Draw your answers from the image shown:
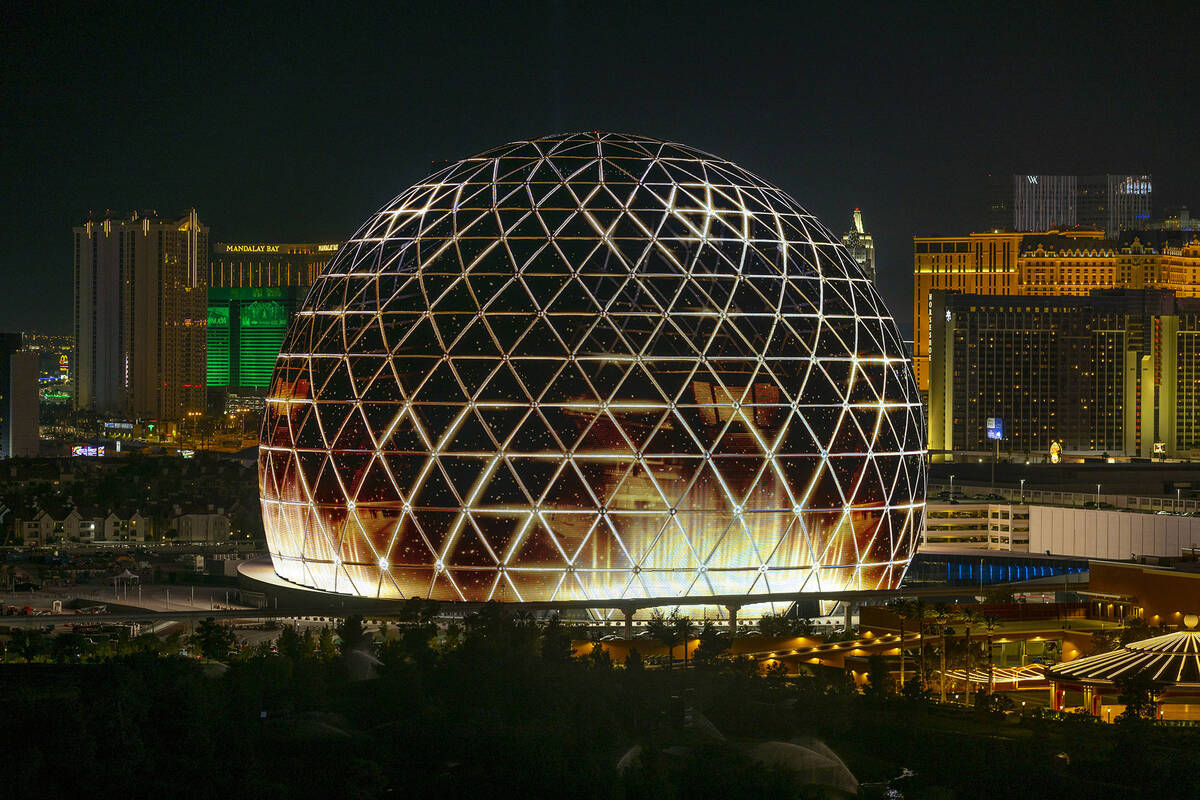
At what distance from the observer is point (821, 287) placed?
52750mm

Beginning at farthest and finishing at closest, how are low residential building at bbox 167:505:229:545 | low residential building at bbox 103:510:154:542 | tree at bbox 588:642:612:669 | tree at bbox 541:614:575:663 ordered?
low residential building at bbox 103:510:154:542, low residential building at bbox 167:505:229:545, tree at bbox 541:614:575:663, tree at bbox 588:642:612:669

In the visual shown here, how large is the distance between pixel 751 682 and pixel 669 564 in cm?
555

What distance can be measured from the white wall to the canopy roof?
20.7 metres

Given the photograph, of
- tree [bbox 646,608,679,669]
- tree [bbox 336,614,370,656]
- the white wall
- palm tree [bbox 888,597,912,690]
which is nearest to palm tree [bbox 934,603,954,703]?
palm tree [bbox 888,597,912,690]

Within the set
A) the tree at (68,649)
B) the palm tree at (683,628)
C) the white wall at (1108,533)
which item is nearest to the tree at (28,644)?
the tree at (68,649)

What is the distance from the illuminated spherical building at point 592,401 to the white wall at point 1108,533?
2151 centimetres

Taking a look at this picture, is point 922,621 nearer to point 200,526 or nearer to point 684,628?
point 684,628

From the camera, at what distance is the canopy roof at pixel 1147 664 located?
48.3m

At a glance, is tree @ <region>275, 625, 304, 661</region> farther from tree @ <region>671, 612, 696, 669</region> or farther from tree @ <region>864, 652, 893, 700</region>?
tree @ <region>864, 652, 893, 700</region>

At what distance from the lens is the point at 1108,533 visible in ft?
243

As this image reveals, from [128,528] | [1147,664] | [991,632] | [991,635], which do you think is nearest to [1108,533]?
[991,632]

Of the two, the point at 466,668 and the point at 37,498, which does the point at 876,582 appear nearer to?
the point at 466,668

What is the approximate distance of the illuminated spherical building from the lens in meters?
49.5

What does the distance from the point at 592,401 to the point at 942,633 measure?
1095 cm
